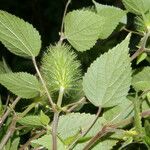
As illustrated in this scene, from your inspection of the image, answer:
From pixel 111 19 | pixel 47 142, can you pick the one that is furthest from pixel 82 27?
pixel 47 142

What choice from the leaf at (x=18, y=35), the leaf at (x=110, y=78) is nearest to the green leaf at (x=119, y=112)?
the leaf at (x=110, y=78)

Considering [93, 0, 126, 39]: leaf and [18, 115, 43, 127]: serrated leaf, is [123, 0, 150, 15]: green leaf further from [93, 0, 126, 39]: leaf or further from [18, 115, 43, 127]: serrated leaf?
[18, 115, 43, 127]: serrated leaf

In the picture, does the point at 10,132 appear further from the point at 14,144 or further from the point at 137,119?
the point at 137,119

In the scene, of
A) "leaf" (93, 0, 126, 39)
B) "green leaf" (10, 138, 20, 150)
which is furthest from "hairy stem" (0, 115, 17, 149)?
"leaf" (93, 0, 126, 39)

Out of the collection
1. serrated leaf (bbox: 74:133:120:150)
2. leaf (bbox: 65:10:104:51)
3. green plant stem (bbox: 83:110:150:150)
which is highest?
leaf (bbox: 65:10:104:51)

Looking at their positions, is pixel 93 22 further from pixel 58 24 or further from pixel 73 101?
pixel 58 24

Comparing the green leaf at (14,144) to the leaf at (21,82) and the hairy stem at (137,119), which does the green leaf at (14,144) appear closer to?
the leaf at (21,82)

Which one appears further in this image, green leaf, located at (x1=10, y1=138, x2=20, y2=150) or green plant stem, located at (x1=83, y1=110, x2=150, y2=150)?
green leaf, located at (x1=10, y1=138, x2=20, y2=150)
